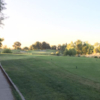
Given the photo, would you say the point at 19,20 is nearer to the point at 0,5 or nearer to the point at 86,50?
the point at 0,5

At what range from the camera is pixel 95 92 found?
5.97m

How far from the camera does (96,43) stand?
313 ft

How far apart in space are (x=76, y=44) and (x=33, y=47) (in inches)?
1990

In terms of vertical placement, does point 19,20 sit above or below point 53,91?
above

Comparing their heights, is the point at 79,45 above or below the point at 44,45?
below

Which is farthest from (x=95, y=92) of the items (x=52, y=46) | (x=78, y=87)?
(x=52, y=46)

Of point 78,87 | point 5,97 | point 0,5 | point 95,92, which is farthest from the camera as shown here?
point 0,5

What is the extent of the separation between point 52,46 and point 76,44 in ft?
130

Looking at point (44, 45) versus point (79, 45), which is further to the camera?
point (44, 45)

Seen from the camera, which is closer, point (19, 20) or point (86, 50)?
point (19, 20)

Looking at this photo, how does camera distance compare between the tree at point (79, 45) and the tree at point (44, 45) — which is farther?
the tree at point (44, 45)

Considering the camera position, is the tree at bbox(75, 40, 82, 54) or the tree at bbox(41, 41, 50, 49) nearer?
the tree at bbox(75, 40, 82, 54)

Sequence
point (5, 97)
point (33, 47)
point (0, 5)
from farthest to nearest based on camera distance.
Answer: point (33, 47) → point (0, 5) → point (5, 97)

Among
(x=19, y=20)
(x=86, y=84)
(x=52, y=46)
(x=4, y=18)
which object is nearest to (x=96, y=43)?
(x=52, y=46)
